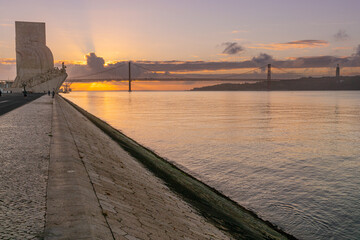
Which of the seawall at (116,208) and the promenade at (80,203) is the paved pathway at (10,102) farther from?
the seawall at (116,208)

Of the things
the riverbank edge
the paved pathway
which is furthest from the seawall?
the paved pathway

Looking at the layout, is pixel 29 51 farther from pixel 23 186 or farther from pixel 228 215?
pixel 23 186

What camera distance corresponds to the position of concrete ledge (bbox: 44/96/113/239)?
3.18m

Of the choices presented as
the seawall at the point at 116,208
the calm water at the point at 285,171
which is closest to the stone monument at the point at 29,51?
the calm water at the point at 285,171

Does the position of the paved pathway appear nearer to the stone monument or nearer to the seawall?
the seawall

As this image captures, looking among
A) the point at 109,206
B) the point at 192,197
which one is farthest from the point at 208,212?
the point at 109,206

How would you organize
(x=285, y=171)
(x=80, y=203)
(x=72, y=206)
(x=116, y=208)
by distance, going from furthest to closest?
(x=285, y=171) < (x=116, y=208) < (x=80, y=203) < (x=72, y=206)

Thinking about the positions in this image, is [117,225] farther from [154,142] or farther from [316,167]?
[154,142]

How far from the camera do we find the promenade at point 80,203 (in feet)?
10.9

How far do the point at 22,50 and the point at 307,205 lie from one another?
386ft

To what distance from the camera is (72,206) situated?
3783 mm

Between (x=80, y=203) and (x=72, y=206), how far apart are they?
0.40ft

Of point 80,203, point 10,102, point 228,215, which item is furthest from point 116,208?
point 10,102

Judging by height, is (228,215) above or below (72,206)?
below
